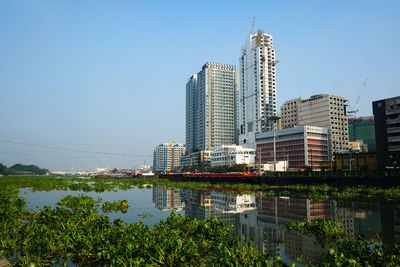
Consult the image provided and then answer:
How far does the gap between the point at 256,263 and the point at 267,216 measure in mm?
18943

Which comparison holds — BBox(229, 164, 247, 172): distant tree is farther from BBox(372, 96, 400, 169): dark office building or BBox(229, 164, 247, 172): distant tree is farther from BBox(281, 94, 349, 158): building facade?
BBox(372, 96, 400, 169): dark office building

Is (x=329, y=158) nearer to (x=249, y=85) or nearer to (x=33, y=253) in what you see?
(x=249, y=85)

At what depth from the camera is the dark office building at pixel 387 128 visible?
9219 centimetres

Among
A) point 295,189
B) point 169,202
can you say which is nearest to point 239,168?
point 295,189

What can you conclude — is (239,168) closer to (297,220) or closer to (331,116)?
(331,116)

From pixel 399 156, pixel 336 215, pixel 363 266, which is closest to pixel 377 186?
pixel 399 156

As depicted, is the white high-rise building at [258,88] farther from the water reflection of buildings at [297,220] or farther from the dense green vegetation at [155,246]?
the dense green vegetation at [155,246]

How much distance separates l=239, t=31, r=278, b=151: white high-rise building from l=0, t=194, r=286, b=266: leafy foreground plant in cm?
16698

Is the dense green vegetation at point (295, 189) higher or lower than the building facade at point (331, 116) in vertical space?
lower

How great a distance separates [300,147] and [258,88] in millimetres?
58827

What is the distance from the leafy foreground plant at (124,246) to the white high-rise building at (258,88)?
6574 inches

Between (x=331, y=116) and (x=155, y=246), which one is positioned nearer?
(x=155, y=246)

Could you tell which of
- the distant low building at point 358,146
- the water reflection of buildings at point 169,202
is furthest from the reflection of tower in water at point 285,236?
the distant low building at point 358,146

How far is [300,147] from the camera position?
464 ft
